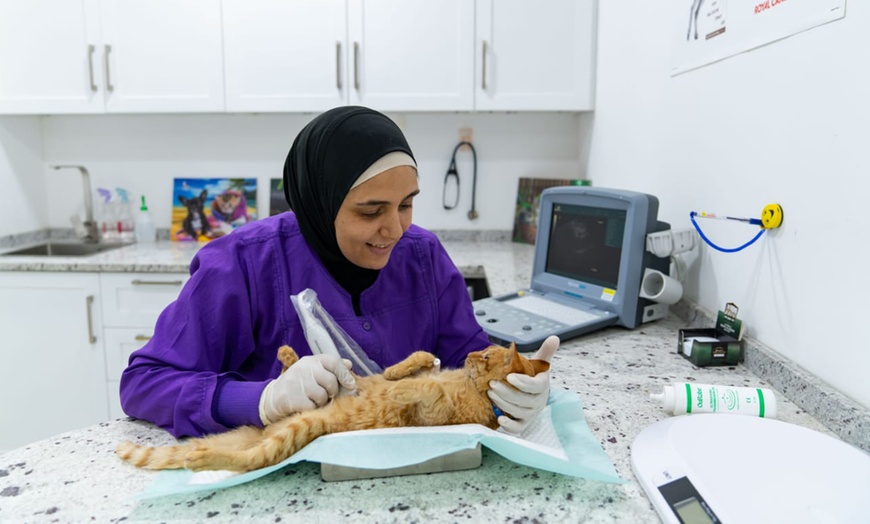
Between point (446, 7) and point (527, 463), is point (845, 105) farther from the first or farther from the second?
point (446, 7)

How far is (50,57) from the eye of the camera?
277 centimetres

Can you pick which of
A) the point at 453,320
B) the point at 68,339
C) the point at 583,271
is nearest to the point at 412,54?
the point at 583,271

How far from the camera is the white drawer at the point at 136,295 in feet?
8.41

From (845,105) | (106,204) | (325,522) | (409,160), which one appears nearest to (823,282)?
(845,105)

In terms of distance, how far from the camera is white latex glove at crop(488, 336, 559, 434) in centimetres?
91

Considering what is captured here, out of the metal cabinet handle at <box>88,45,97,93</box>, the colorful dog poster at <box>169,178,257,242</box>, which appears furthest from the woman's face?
the metal cabinet handle at <box>88,45,97,93</box>

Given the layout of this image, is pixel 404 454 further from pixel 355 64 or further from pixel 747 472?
pixel 355 64

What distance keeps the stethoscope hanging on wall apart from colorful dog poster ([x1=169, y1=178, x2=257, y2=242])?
99 centimetres

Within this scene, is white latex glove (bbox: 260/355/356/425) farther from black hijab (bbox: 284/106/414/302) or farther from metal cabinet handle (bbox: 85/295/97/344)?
metal cabinet handle (bbox: 85/295/97/344)

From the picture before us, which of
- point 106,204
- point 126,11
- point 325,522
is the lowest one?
point 325,522

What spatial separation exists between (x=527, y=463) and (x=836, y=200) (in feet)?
2.49

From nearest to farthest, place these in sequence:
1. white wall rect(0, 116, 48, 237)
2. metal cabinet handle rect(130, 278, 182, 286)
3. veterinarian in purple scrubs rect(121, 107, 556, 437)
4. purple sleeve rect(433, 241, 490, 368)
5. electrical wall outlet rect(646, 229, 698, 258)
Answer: veterinarian in purple scrubs rect(121, 107, 556, 437) → purple sleeve rect(433, 241, 490, 368) → electrical wall outlet rect(646, 229, 698, 258) → metal cabinet handle rect(130, 278, 182, 286) → white wall rect(0, 116, 48, 237)

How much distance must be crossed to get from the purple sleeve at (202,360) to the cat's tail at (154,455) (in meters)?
0.09

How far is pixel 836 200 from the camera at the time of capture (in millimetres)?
1103
